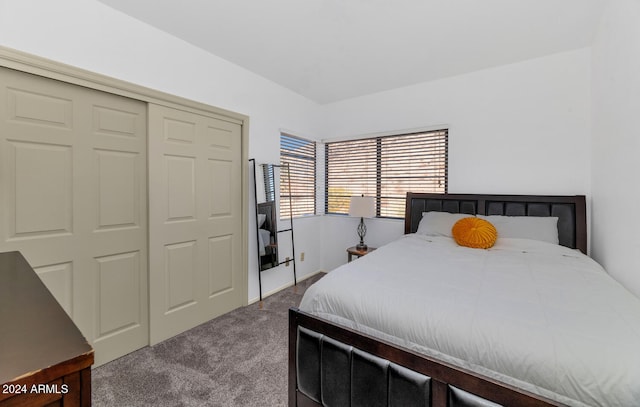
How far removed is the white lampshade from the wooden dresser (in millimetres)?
2938

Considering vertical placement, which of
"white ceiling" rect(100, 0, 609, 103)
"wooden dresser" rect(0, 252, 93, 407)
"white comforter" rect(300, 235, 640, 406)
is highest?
"white ceiling" rect(100, 0, 609, 103)

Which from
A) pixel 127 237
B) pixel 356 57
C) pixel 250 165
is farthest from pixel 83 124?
pixel 356 57

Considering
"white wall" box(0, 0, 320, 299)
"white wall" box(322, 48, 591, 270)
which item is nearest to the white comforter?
"white wall" box(322, 48, 591, 270)

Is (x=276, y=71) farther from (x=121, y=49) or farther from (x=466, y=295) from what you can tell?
(x=466, y=295)

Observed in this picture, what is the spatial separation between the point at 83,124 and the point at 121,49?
634 millimetres

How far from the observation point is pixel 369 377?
1.23 m

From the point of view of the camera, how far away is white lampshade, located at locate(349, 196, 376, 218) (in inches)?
134

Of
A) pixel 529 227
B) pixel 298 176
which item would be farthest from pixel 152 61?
pixel 529 227

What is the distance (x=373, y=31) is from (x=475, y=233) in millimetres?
1898

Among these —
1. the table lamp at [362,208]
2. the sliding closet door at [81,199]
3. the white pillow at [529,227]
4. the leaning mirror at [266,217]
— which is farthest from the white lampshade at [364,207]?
the sliding closet door at [81,199]

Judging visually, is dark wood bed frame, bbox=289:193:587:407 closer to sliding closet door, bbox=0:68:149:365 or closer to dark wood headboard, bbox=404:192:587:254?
sliding closet door, bbox=0:68:149:365

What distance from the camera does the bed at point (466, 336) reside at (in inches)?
35.4

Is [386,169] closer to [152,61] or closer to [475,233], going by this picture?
[475,233]

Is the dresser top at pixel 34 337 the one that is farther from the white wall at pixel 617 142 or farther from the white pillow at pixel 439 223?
the white pillow at pixel 439 223
